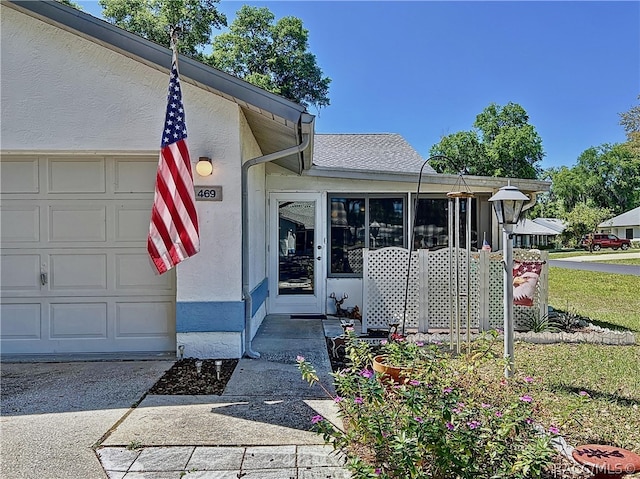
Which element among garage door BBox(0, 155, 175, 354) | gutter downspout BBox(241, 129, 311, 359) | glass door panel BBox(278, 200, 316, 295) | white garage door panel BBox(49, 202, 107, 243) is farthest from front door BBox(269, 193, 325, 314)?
white garage door panel BBox(49, 202, 107, 243)

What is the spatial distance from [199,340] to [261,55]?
2174 centimetres

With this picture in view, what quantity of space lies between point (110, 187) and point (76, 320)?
176cm

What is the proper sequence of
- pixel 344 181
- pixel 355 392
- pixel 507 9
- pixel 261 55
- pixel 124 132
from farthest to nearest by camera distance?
pixel 261 55, pixel 507 9, pixel 344 181, pixel 124 132, pixel 355 392

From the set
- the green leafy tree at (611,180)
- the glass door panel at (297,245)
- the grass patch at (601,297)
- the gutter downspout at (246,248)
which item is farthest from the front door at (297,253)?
the green leafy tree at (611,180)

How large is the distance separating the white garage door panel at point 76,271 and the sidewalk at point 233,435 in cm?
234

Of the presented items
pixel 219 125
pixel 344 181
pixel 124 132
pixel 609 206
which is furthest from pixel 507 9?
pixel 609 206

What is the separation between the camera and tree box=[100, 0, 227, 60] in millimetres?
20078

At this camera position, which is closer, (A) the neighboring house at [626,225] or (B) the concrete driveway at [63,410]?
(B) the concrete driveway at [63,410]

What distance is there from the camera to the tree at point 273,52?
2403 cm

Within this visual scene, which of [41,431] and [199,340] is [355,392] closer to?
[41,431]

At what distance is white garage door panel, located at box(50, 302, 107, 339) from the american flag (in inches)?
73.9

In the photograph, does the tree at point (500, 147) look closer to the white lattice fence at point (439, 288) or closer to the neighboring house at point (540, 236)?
the neighboring house at point (540, 236)

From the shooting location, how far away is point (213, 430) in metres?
3.52

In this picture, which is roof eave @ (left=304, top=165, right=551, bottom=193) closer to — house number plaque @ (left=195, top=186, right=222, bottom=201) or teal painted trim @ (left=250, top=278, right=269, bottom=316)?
teal painted trim @ (left=250, top=278, right=269, bottom=316)
